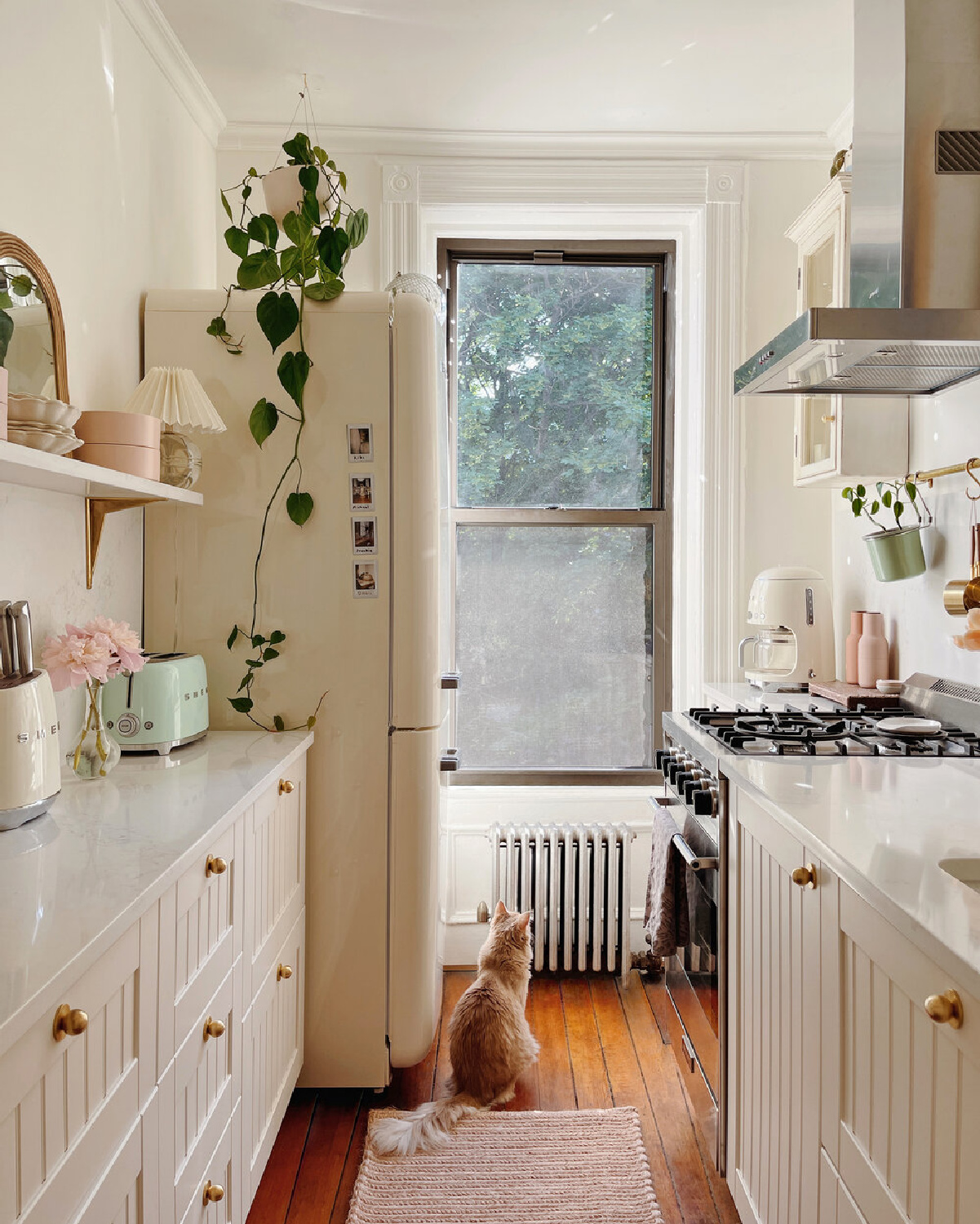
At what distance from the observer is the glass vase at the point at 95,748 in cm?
172

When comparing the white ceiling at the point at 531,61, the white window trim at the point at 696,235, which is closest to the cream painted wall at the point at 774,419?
the white window trim at the point at 696,235

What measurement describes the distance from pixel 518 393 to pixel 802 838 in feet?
7.41

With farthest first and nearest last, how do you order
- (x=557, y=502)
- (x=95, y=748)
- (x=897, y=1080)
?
(x=557, y=502), (x=95, y=748), (x=897, y=1080)

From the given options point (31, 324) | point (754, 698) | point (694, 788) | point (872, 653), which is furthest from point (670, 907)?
point (31, 324)

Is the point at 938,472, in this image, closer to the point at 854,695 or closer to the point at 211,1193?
the point at 854,695

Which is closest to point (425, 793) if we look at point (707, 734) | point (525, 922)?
point (525, 922)

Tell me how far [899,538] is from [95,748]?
6.29ft

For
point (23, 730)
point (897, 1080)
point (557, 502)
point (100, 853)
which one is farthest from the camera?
point (557, 502)

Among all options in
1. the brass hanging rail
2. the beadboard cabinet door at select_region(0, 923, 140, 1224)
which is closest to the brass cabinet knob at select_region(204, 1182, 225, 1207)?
the beadboard cabinet door at select_region(0, 923, 140, 1224)

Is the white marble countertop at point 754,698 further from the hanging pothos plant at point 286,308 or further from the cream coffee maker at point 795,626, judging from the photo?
the hanging pothos plant at point 286,308

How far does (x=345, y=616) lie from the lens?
2.26m

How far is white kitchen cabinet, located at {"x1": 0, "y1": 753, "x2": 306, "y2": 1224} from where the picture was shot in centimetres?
91

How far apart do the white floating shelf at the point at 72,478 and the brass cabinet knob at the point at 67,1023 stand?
0.73 m

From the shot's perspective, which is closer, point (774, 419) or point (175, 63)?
point (175, 63)
